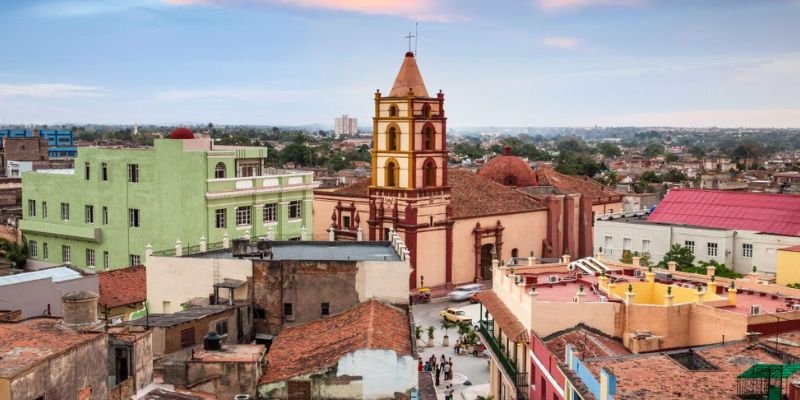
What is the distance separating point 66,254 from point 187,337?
23485mm

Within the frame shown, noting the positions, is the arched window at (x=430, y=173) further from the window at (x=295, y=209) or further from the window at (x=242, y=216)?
the window at (x=242, y=216)

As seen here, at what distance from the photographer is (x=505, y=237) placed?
57531 millimetres

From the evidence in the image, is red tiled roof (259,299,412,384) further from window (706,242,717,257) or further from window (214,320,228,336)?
window (706,242,717,257)

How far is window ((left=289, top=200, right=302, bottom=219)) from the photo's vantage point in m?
42.6

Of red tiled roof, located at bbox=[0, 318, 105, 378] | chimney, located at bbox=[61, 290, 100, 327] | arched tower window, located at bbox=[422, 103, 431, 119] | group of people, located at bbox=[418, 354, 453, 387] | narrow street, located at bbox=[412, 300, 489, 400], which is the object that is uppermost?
arched tower window, located at bbox=[422, 103, 431, 119]

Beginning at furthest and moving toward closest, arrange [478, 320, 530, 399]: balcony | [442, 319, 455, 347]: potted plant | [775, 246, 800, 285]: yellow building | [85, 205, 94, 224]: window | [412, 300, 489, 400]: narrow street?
[85, 205, 94, 224]: window, [442, 319, 455, 347]: potted plant, [412, 300, 489, 400]: narrow street, [775, 246, 800, 285]: yellow building, [478, 320, 530, 399]: balcony

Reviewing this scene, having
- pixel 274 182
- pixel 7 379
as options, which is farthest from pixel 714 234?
pixel 7 379

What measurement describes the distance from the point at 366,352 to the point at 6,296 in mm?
14172

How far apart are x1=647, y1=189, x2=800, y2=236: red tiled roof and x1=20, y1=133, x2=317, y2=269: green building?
61.4ft

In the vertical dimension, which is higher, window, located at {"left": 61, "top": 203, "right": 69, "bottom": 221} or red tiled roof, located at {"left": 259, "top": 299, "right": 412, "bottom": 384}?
window, located at {"left": 61, "top": 203, "right": 69, "bottom": 221}

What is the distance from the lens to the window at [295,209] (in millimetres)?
42594

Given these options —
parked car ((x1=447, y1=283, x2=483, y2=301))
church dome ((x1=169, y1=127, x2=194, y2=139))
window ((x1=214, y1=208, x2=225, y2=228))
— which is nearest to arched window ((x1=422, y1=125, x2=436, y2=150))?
parked car ((x1=447, y1=283, x2=483, y2=301))

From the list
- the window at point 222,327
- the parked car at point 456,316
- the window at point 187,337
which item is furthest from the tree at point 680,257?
the window at point 187,337

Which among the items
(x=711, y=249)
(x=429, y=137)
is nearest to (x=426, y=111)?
(x=429, y=137)
